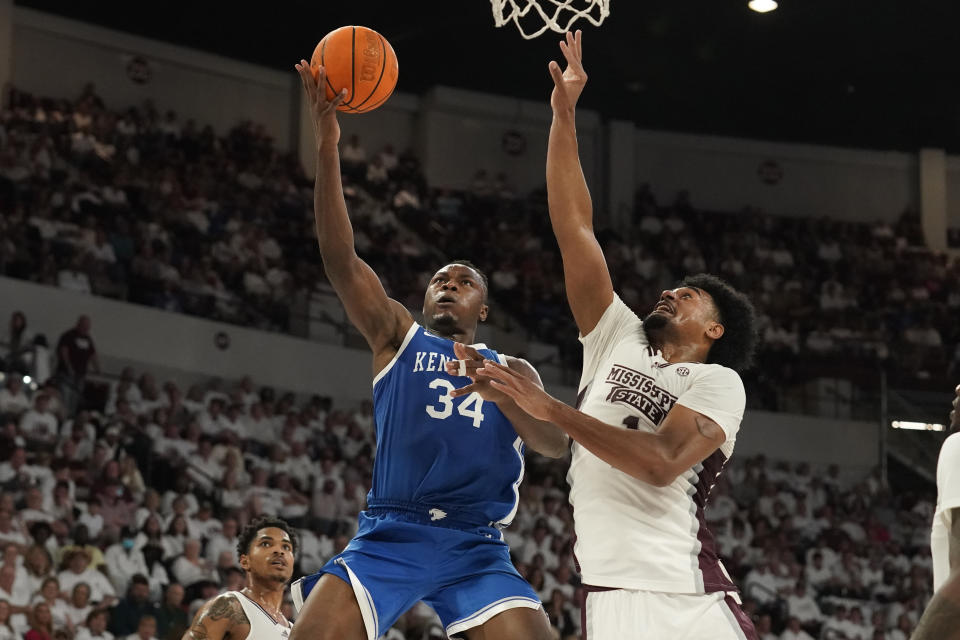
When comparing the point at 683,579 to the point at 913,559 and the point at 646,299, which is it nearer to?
the point at 913,559

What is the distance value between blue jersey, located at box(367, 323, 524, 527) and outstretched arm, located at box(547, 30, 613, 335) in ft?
2.82

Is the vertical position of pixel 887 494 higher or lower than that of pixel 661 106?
lower

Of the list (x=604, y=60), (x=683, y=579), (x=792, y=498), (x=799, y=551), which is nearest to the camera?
(x=683, y=579)

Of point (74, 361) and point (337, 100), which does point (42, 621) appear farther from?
point (337, 100)

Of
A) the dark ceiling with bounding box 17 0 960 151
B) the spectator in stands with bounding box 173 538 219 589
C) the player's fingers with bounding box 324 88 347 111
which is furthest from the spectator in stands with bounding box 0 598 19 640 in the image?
the dark ceiling with bounding box 17 0 960 151

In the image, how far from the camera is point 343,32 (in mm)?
5559

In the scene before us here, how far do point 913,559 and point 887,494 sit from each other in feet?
5.50

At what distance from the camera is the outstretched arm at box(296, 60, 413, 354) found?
17.3ft

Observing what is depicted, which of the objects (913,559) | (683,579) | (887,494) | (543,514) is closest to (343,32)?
(683,579)

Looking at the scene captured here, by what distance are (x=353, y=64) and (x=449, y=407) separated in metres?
1.50

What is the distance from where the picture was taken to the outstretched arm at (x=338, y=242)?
5277 mm

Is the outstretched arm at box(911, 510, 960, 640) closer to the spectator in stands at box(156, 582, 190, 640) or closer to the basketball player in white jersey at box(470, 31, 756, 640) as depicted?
the basketball player in white jersey at box(470, 31, 756, 640)

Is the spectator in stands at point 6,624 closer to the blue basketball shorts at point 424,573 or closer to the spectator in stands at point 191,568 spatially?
the spectator in stands at point 191,568

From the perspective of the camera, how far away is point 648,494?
4.12m
